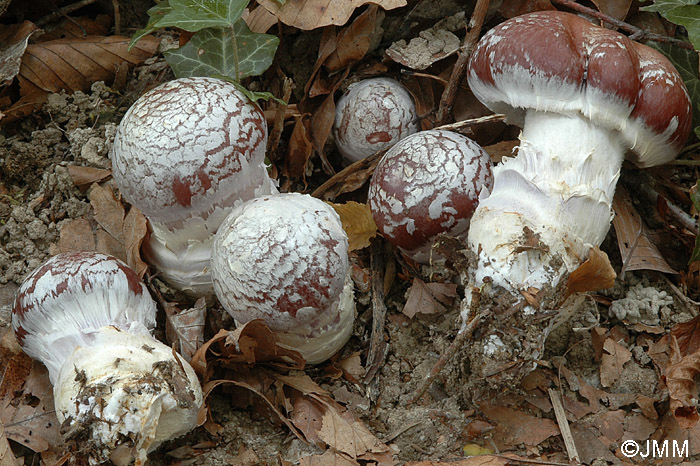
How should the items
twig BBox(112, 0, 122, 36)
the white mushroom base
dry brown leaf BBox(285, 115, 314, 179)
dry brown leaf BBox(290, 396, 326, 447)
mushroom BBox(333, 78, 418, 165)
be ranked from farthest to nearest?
twig BBox(112, 0, 122, 36) < dry brown leaf BBox(285, 115, 314, 179) < mushroom BBox(333, 78, 418, 165) < dry brown leaf BBox(290, 396, 326, 447) < the white mushroom base

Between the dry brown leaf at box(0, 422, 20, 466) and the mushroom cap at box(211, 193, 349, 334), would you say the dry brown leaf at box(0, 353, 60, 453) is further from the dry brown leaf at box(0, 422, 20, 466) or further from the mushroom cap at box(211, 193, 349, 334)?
the mushroom cap at box(211, 193, 349, 334)

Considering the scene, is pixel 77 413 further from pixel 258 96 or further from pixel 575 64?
pixel 575 64

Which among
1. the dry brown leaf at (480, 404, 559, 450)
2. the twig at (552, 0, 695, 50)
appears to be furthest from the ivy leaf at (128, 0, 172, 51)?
the dry brown leaf at (480, 404, 559, 450)

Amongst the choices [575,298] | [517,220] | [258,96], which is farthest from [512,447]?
[258,96]

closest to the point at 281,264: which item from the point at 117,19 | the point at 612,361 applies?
the point at 612,361

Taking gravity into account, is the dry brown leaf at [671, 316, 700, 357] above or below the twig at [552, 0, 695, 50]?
below

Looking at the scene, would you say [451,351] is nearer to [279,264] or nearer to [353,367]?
[353,367]

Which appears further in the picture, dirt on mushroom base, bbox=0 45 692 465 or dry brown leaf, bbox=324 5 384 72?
dry brown leaf, bbox=324 5 384 72

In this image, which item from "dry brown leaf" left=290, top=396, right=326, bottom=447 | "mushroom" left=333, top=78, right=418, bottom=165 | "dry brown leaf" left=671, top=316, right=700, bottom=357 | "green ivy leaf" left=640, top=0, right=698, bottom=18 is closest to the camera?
"dry brown leaf" left=290, top=396, right=326, bottom=447

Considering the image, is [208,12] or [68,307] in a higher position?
[208,12]
